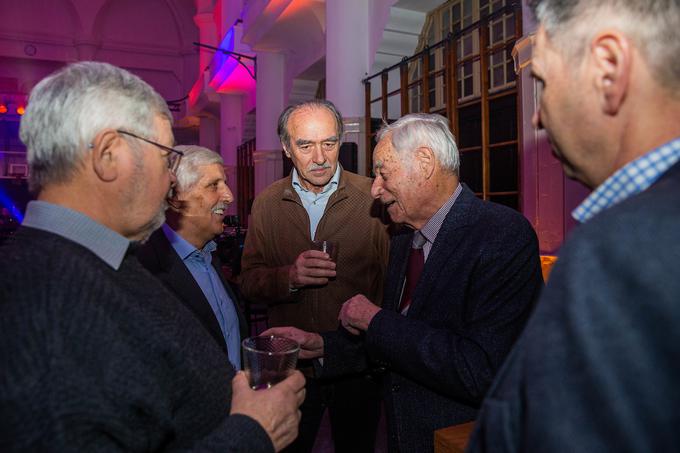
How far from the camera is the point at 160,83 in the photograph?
62.1 feet

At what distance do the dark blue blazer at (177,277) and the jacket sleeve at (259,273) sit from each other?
0.43 meters

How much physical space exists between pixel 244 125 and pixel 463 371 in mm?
12612

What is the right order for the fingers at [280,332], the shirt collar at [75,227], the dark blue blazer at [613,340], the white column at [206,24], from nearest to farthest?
the dark blue blazer at [613,340] → the shirt collar at [75,227] → the fingers at [280,332] → the white column at [206,24]

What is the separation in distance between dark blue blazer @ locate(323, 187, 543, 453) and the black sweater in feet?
2.02

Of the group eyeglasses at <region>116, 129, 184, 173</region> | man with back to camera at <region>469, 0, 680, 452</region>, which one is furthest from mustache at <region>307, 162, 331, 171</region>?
man with back to camera at <region>469, 0, 680, 452</region>

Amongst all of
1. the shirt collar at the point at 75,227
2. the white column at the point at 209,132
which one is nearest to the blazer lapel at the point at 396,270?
the shirt collar at the point at 75,227

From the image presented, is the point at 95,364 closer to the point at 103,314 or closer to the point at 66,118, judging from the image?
the point at 103,314

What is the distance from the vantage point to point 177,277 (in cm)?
172

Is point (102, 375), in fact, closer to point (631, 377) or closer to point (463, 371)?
point (631, 377)

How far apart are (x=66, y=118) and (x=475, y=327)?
115cm

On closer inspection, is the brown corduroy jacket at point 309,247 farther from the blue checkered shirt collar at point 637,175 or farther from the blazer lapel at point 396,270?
the blue checkered shirt collar at point 637,175

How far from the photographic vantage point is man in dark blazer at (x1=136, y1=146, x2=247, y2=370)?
1744 millimetres

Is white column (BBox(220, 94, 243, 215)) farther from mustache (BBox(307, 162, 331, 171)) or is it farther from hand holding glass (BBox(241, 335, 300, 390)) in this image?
hand holding glass (BBox(241, 335, 300, 390))

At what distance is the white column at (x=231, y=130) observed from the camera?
1338 cm
